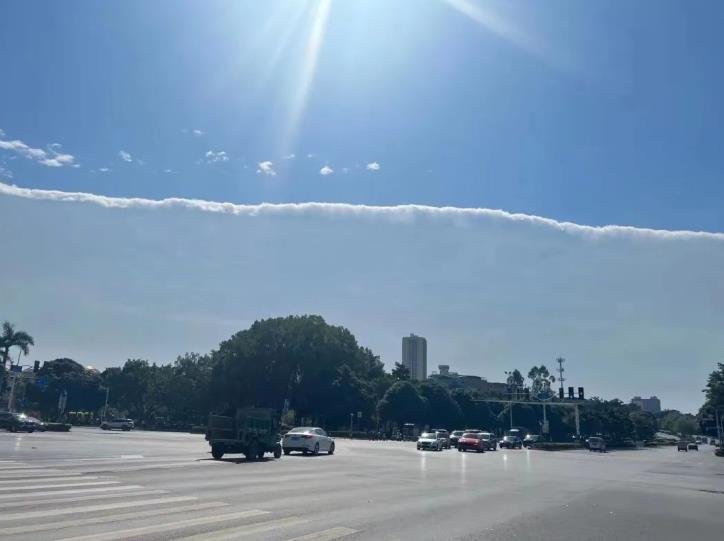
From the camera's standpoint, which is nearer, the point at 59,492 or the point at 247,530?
the point at 247,530

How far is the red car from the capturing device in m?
49.8

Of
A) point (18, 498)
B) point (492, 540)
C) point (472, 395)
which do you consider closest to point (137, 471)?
point (18, 498)

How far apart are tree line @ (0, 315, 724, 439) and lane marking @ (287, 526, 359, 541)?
205ft

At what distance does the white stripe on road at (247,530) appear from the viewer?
8.78 meters

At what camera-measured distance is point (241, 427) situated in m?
26.3

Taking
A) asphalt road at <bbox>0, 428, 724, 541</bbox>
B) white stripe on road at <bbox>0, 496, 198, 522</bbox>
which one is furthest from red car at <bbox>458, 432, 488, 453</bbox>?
white stripe on road at <bbox>0, 496, 198, 522</bbox>

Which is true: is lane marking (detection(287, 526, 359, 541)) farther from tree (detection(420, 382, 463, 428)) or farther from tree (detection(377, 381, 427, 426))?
tree (detection(420, 382, 463, 428))

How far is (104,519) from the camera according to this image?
388 inches

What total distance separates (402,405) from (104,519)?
81487mm

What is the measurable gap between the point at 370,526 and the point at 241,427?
16667 mm

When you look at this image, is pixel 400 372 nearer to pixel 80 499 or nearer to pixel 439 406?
pixel 439 406

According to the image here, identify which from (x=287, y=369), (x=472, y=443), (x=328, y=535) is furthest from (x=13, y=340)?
(x=328, y=535)

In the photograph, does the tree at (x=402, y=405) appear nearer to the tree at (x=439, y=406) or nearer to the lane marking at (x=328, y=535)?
the tree at (x=439, y=406)

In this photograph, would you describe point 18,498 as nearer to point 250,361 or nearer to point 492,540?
point 492,540
